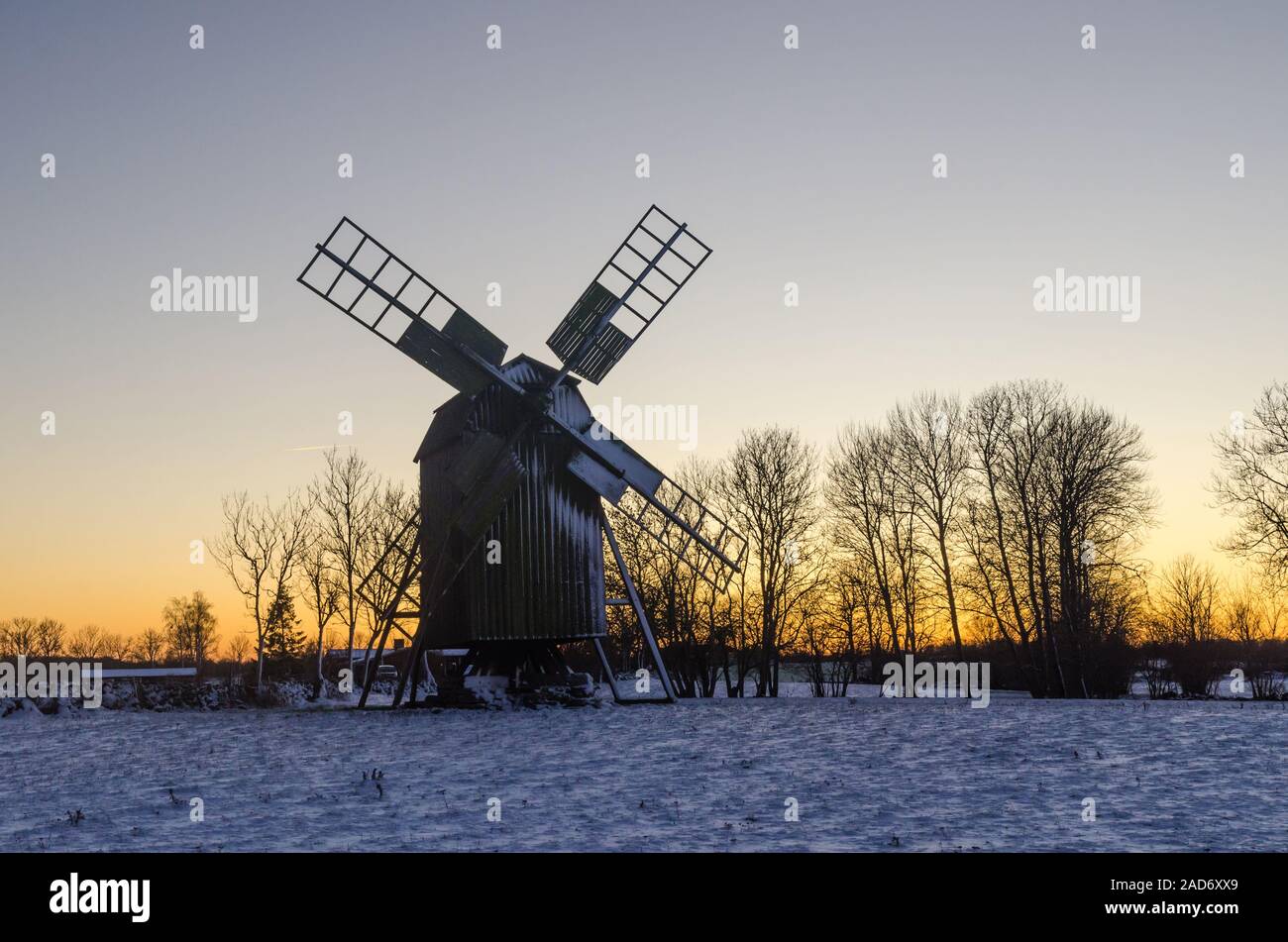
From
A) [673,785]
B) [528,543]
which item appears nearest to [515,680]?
[528,543]

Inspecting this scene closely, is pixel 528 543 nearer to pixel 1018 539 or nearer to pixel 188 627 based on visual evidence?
pixel 1018 539

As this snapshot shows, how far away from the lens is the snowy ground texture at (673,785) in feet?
34.0

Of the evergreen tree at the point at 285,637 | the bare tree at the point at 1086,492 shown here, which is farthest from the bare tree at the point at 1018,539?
the evergreen tree at the point at 285,637

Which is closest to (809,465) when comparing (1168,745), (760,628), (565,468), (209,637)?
(760,628)

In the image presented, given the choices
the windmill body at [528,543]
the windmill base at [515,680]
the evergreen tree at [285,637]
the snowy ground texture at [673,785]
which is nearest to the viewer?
the snowy ground texture at [673,785]

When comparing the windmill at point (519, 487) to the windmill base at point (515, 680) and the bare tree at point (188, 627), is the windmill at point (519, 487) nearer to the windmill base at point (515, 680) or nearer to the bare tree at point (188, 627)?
the windmill base at point (515, 680)

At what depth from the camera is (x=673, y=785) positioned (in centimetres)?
1380

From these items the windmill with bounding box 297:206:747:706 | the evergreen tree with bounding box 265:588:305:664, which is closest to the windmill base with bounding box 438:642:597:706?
the windmill with bounding box 297:206:747:706

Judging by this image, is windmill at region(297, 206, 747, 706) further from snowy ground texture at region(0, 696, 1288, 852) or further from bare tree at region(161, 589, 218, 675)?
bare tree at region(161, 589, 218, 675)

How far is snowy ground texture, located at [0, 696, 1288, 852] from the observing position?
10359 millimetres

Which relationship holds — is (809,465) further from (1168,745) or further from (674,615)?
(1168,745)
